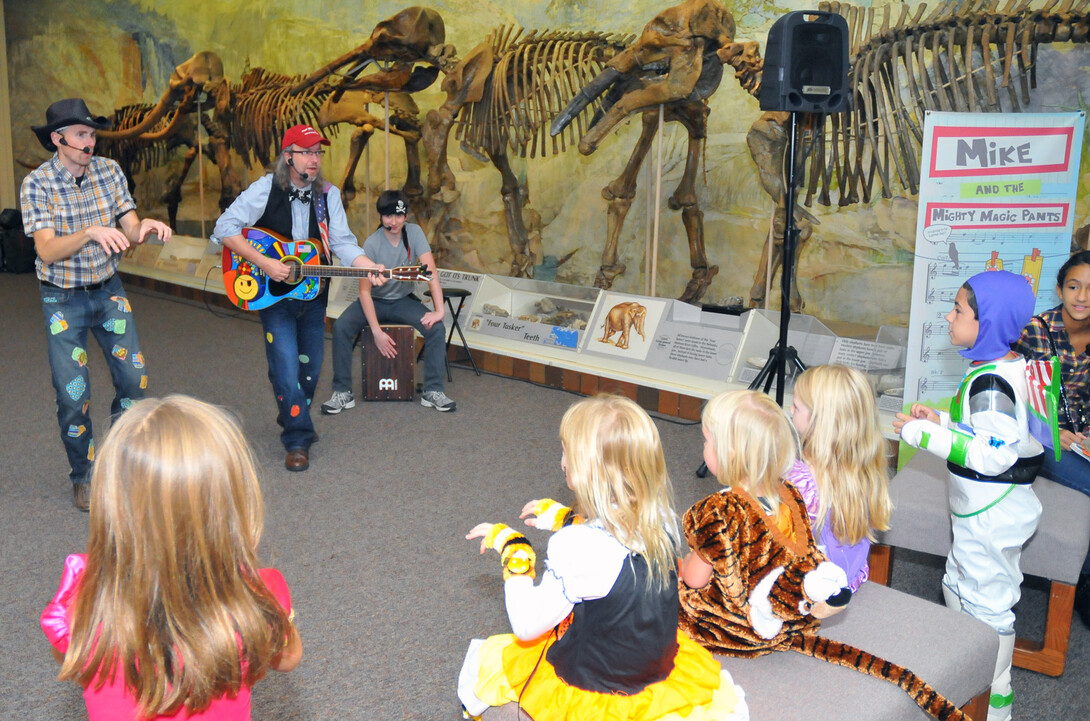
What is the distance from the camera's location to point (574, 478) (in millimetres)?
1923

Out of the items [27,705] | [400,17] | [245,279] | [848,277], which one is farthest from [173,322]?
[27,705]

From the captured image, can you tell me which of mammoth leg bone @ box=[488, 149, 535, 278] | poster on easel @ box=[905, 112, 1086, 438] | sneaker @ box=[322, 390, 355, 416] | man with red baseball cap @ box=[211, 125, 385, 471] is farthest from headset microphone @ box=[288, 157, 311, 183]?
mammoth leg bone @ box=[488, 149, 535, 278]

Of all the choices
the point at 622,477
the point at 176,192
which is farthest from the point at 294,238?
the point at 176,192

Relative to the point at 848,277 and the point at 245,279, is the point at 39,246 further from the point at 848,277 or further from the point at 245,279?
the point at 848,277

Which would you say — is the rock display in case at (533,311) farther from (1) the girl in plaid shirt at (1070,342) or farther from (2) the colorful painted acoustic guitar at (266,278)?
(1) the girl in plaid shirt at (1070,342)

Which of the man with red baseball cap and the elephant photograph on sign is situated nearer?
the man with red baseball cap

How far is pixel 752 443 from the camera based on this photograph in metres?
2.17

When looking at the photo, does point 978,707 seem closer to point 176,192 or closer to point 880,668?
point 880,668

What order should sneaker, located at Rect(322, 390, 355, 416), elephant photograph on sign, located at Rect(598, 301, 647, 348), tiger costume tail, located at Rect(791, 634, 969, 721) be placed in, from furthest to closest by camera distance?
1. elephant photograph on sign, located at Rect(598, 301, 647, 348)
2. sneaker, located at Rect(322, 390, 355, 416)
3. tiger costume tail, located at Rect(791, 634, 969, 721)

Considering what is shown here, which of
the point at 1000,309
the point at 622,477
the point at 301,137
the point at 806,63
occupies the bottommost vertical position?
the point at 622,477

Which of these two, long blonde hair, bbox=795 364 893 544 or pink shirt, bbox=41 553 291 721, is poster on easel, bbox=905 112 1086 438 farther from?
pink shirt, bbox=41 553 291 721

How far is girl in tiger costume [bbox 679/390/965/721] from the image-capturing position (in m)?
2.10

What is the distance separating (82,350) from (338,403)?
6.75 feet

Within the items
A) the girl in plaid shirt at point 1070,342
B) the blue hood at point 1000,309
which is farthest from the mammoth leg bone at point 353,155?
the blue hood at point 1000,309
